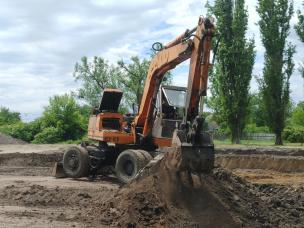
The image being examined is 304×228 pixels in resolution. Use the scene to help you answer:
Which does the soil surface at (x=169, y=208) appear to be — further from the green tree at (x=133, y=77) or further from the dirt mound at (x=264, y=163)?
the green tree at (x=133, y=77)

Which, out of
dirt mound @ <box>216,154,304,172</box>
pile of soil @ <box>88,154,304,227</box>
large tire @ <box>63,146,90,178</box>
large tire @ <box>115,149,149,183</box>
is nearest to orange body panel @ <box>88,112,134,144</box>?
large tire @ <box>63,146,90,178</box>

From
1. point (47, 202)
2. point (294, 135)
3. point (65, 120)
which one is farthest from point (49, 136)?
point (47, 202)

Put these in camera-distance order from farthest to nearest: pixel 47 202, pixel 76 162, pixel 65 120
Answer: pixel 65 120, pixel 76 162, pixel 47 202

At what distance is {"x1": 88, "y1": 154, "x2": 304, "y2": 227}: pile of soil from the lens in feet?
27.3

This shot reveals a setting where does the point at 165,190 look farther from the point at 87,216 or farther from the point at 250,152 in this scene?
the point at 250,152

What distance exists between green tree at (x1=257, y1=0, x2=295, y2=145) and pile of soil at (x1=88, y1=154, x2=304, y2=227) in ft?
90.9

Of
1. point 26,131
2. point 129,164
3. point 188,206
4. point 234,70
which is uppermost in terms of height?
point 234,70

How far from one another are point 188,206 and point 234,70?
97.8 ft

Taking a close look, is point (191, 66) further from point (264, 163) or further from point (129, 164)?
point (264, 163)

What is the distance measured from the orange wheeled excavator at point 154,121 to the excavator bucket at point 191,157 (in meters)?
0.04

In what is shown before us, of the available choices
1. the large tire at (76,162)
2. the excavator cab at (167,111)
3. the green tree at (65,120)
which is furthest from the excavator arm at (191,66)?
the green tree at (65,120)

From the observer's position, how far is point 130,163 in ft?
44.3

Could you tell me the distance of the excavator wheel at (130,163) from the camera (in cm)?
1309

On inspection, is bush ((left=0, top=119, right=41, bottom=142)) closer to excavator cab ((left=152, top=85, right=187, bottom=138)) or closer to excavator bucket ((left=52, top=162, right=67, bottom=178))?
excavator bucket ((left=52, top=162, right=67, bottom=178))
